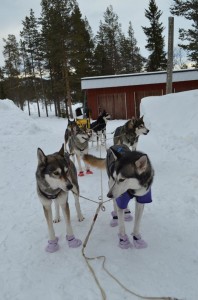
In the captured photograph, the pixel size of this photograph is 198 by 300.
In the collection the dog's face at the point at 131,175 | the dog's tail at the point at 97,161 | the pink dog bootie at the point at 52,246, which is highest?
the dog's face at the point at 131,175

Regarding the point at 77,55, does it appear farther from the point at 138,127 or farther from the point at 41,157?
the point at 41,157

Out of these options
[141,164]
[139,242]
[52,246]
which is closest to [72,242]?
[52,246]

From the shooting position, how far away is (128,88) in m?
20.5

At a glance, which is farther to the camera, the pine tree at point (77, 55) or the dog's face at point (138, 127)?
the pine tree at point (77, 55)

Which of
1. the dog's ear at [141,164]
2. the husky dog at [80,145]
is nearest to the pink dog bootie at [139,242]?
the dog's ear at [141,164]

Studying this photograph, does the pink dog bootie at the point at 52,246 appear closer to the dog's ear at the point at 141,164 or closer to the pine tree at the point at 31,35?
the dog's ear at the point at 141,164

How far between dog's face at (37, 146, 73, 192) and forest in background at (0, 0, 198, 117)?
55.2 ft

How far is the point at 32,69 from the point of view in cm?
3269

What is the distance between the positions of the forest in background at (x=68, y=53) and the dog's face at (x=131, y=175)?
1659 cm

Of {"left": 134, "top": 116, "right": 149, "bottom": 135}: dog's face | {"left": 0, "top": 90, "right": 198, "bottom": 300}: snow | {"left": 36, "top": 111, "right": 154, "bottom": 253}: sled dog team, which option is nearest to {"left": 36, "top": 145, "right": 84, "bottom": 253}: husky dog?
{"left": 36, "top": 111, "right": 154, "bottom": 253}: sled dog team

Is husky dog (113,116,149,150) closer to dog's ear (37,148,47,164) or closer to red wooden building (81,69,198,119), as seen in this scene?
dog's ear (37,148,47,164)

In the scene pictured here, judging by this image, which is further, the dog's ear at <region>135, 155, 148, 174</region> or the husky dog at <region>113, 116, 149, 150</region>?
the husky dog at <region>113, 116, 149, 150</region>

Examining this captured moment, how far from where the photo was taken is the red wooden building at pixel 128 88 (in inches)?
793

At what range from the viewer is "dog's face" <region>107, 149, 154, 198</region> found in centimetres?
288
